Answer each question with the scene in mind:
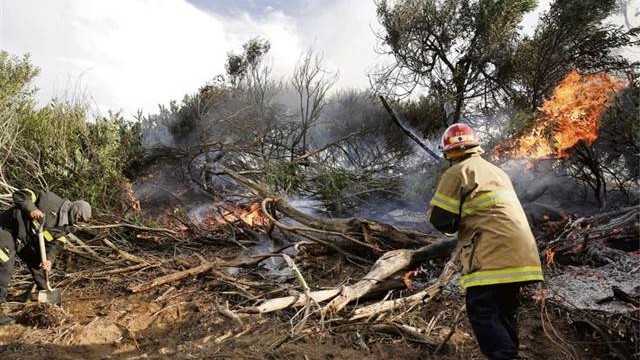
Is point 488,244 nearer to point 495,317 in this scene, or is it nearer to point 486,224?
point 486,224

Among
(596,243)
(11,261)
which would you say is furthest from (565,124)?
(11,261)

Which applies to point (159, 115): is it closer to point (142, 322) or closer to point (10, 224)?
point (10, 224)

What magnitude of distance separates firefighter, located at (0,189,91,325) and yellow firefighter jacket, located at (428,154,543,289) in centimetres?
420

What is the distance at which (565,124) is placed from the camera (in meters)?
7.63

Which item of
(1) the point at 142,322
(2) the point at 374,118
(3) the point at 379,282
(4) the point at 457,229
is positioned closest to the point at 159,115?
(2) the point at 374,118

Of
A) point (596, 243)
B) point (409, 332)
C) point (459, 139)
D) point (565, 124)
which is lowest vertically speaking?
point (409, 332)

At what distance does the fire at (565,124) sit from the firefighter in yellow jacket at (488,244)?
5.53m

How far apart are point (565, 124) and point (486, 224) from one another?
5.94m

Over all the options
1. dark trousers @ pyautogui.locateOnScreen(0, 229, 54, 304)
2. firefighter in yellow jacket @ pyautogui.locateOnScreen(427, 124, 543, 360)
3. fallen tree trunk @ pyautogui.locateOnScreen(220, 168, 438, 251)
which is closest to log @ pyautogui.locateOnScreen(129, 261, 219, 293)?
dark trousers @ pyautogui.locateOnScreen(0, 229, 54, 304)

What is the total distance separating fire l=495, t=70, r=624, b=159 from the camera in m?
7.64

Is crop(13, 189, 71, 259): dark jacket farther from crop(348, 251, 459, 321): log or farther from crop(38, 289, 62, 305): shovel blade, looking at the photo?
crop(348, 251, 459, 321): log

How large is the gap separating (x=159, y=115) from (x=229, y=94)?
209 cm

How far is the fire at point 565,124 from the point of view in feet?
25.1

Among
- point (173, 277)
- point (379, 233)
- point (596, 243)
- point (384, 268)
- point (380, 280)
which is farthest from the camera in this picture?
point (379, 233)
